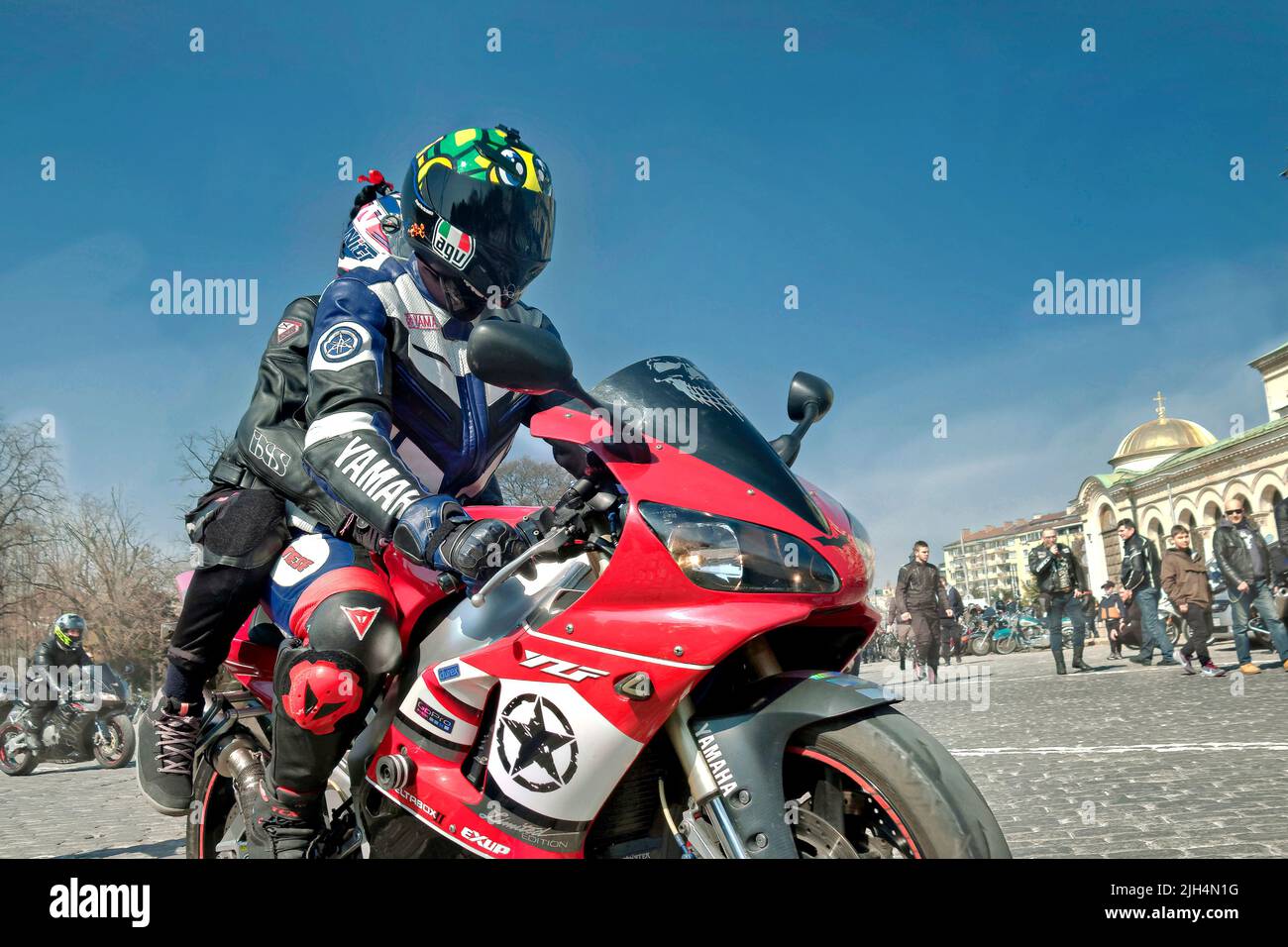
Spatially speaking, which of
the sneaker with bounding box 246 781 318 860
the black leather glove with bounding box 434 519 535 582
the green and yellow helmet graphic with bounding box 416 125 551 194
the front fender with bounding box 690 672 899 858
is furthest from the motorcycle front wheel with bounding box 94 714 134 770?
the front fender with bounding box 690 672 899 858

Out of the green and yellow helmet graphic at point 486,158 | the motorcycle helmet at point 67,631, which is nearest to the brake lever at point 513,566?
the green and yellow helmet graphic at point 486,158

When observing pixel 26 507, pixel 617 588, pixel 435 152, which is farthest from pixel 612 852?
pixel 26 507

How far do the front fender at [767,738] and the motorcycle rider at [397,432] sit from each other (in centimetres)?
60

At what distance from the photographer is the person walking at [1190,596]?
39.1 ft

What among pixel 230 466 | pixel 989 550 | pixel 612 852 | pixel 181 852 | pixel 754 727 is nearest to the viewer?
pixel 754 727

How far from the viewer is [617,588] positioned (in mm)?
2029

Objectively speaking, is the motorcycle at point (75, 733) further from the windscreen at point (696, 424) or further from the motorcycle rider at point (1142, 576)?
the motorcycle rider at point (1142, 576)

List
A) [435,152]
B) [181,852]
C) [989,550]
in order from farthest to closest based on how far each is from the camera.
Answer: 1. [989,550]
2. [181,852]
3. [435,152]

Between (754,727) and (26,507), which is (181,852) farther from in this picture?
(26,507)

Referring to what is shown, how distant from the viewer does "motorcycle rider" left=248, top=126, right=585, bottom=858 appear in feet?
7.54

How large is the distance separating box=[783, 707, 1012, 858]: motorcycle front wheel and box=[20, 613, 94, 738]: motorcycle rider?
13.4 metres

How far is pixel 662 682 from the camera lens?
6.42ft
